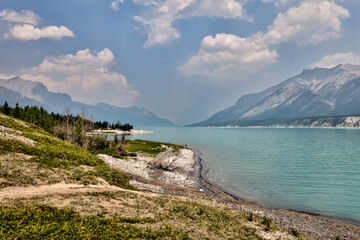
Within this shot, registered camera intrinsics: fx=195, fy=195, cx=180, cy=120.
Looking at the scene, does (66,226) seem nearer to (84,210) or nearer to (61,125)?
(84,210)

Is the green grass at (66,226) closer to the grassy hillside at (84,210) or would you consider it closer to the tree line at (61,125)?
the grassy hillside at (84,210)

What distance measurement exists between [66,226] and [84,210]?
12.8 ft

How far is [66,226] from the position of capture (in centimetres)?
1300

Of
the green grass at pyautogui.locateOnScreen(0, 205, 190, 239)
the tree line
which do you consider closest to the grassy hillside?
the green grass at pyautogui.locateOnScreen(0, 205, 190, 239)

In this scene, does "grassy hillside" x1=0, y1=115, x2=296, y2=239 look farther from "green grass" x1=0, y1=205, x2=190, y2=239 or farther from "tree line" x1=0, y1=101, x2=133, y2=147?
"tree line" x1=0, y1=101, x2=133, y2=147

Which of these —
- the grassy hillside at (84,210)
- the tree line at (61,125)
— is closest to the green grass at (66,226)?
the grassy hillside at (84,210)

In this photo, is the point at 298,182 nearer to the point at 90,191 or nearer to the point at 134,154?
the point at 90,191

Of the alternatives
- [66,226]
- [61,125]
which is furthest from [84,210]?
Answer: [61,125]

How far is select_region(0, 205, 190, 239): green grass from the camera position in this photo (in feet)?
38.7

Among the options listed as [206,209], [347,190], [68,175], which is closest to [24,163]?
[68,175]

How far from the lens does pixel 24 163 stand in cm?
2456

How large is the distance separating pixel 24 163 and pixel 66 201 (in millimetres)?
11581

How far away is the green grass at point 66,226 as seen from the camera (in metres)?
11.8

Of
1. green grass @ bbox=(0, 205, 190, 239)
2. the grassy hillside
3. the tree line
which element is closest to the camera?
green grass @ bbox=(0, 205, 190, 239)
